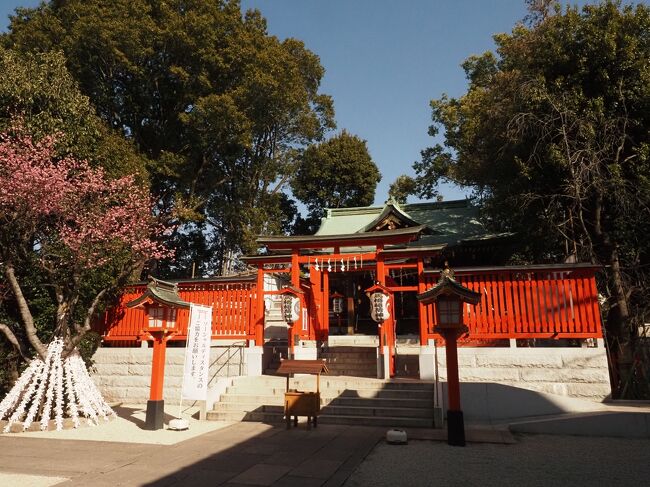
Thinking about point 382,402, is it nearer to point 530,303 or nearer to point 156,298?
point 530,303

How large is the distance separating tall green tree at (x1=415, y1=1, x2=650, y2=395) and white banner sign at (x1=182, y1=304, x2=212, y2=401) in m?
10.3

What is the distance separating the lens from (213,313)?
13.3m

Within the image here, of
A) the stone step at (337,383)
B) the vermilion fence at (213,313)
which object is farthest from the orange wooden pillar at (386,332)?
the vermilion fence at (213,313)

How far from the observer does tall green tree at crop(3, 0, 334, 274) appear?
2064cm

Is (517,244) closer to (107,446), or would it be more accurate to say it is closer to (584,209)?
(584,209)

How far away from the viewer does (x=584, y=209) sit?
13.9 meters

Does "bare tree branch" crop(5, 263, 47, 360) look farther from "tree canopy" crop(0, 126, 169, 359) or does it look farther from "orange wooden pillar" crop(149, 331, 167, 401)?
"orange wooden pillar" crop(149, 331, 167, 401)

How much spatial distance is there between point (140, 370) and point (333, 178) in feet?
84.8

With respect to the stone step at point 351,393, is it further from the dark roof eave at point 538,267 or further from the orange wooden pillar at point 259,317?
the dark roof eave at point 538,267

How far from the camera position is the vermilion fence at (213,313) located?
1297 cm

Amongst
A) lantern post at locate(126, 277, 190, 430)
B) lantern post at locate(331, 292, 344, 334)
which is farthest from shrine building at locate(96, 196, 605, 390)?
lantern post at locate(126, 277, 190, 430)

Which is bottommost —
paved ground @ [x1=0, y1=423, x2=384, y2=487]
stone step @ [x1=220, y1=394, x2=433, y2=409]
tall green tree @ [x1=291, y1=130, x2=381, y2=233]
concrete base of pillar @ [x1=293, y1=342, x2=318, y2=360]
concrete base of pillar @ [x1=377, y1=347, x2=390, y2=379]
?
paved ground @ [x1=0, y1=423, x2=384, y2=487]

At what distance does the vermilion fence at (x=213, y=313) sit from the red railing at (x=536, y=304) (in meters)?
6.21

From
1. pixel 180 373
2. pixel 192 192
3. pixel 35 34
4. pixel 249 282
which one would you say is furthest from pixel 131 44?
pixel 180 373
